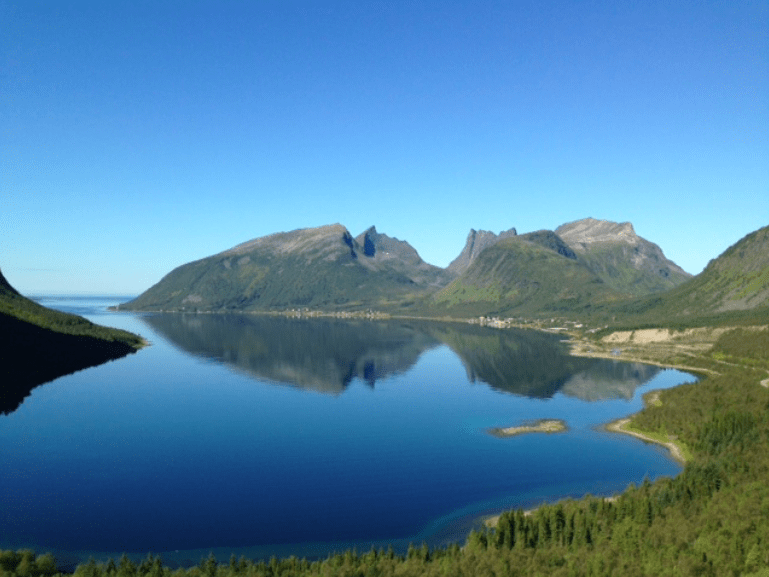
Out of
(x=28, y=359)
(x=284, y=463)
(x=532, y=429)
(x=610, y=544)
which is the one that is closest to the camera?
(x=610, y=544)

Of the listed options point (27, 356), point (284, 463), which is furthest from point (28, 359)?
point (284, 463)

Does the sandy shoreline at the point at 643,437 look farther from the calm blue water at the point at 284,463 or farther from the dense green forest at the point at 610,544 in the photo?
the dense green forest at the point at 610,544

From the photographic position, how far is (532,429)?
11806 cm

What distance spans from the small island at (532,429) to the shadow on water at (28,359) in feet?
351

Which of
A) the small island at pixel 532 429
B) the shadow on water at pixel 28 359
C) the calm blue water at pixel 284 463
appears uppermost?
the shadow on water at pixel 28 359

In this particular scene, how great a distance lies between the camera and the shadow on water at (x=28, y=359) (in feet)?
486

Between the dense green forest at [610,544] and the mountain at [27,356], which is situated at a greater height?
the mountain at [27,356]

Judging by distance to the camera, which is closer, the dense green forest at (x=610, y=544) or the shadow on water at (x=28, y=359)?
the dense green forest at (x=610, y=544)

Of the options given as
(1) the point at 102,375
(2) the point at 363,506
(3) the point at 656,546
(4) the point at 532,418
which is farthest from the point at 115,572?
(1) the point at 102,375

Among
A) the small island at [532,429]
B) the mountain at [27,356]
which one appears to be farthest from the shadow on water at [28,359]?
the small island at [532,429]

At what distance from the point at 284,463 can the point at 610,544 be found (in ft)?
174

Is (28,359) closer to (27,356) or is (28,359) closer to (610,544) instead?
(27,356)

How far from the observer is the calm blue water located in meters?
68.7

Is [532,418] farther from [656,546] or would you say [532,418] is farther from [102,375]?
[102,375]
